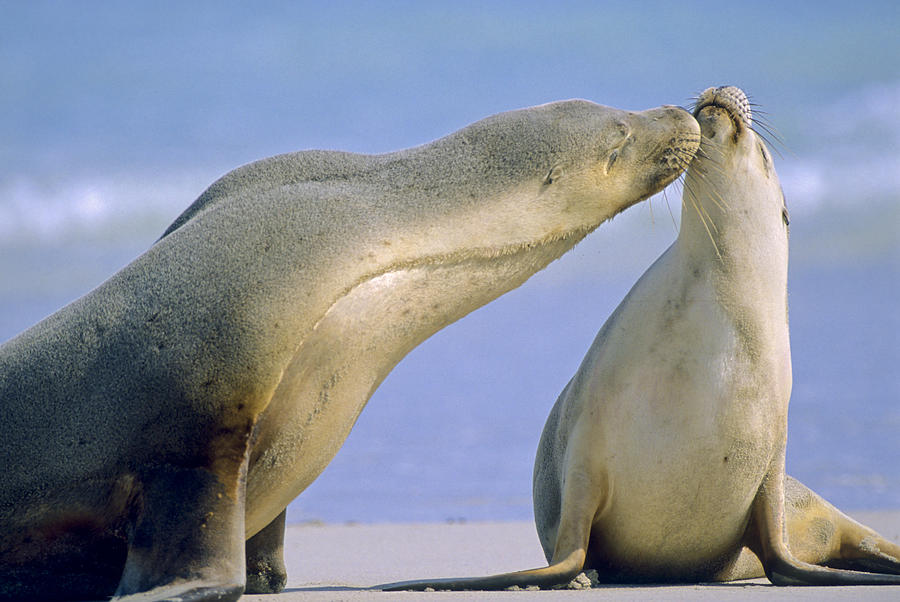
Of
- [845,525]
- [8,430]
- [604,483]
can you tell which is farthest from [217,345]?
[845,525]

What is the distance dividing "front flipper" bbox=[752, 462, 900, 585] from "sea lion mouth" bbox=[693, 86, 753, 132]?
5.86ft

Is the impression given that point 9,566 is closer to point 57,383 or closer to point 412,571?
point 57,383

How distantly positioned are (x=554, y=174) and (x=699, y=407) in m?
1.54

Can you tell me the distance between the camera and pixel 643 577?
18.9 ft


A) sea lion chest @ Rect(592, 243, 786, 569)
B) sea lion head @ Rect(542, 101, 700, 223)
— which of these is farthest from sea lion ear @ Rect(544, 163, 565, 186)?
sea lion chest @ Rect(592, 243, 786, 569)

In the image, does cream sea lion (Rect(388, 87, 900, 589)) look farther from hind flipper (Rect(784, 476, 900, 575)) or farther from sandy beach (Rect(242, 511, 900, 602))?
hind flipper (Rect(784, 476, 900, 575))

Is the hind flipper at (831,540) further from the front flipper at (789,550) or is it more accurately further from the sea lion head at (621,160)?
the sea lion head at (621,160)

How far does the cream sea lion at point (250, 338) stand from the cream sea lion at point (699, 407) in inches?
43.0

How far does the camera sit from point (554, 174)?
476cm

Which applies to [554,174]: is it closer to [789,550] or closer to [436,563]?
[789,550]

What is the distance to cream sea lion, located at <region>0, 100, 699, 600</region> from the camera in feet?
12.7

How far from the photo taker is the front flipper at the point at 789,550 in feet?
17.3

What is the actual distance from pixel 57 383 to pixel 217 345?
0.62 meters

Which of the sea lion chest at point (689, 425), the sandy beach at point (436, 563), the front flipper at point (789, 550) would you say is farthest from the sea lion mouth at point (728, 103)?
the sandy beach at point (436, 563)
